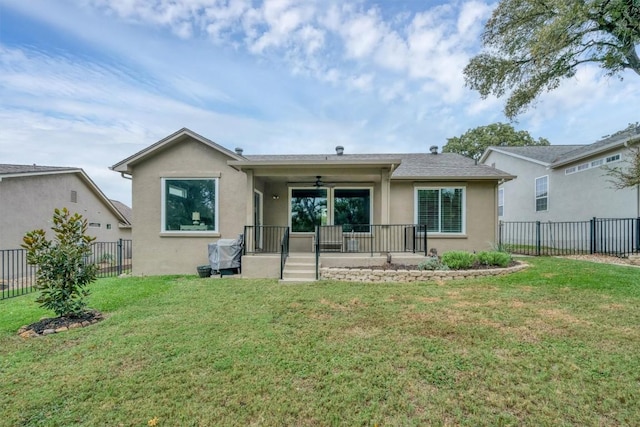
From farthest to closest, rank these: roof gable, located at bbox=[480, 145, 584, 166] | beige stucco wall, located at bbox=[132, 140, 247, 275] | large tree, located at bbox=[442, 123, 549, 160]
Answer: large tree, located at bbox=[442, 123, 549, 160] → roof gable, located at bbox=[480, 145, 584, 166] → beige stucco wall, located at bbox=[132, 140, 247, 275]

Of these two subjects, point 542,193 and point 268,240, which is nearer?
point 268,240

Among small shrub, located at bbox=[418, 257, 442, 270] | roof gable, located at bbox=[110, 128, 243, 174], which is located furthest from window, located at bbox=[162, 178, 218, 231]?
small shrub, located at bbox=[418, 257, 442, 270]

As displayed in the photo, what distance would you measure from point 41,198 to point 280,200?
10.6m

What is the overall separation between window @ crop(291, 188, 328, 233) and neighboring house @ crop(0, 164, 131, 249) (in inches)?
372

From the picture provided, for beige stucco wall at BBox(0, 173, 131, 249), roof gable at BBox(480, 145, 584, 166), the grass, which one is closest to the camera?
the grass

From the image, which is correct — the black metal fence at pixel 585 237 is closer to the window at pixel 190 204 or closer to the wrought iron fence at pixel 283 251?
the wrought iron fence at pixel 283 251

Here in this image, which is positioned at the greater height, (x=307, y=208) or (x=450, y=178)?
(x=450, y=178)

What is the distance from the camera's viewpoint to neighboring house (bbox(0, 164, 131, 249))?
36.3ft

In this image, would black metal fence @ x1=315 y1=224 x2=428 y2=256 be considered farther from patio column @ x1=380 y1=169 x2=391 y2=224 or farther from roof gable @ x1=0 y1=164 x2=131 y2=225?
roof gable @ x1=0 y1=164 x2=131 y2=225

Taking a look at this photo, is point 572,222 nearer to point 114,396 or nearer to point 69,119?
point 114,396

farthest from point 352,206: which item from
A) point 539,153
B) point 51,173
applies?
point 51,173

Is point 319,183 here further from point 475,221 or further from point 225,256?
point 475,221

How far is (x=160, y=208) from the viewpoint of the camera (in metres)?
9.19

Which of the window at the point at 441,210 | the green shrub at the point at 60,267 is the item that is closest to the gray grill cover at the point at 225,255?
the green shrub at the point at 60,267
